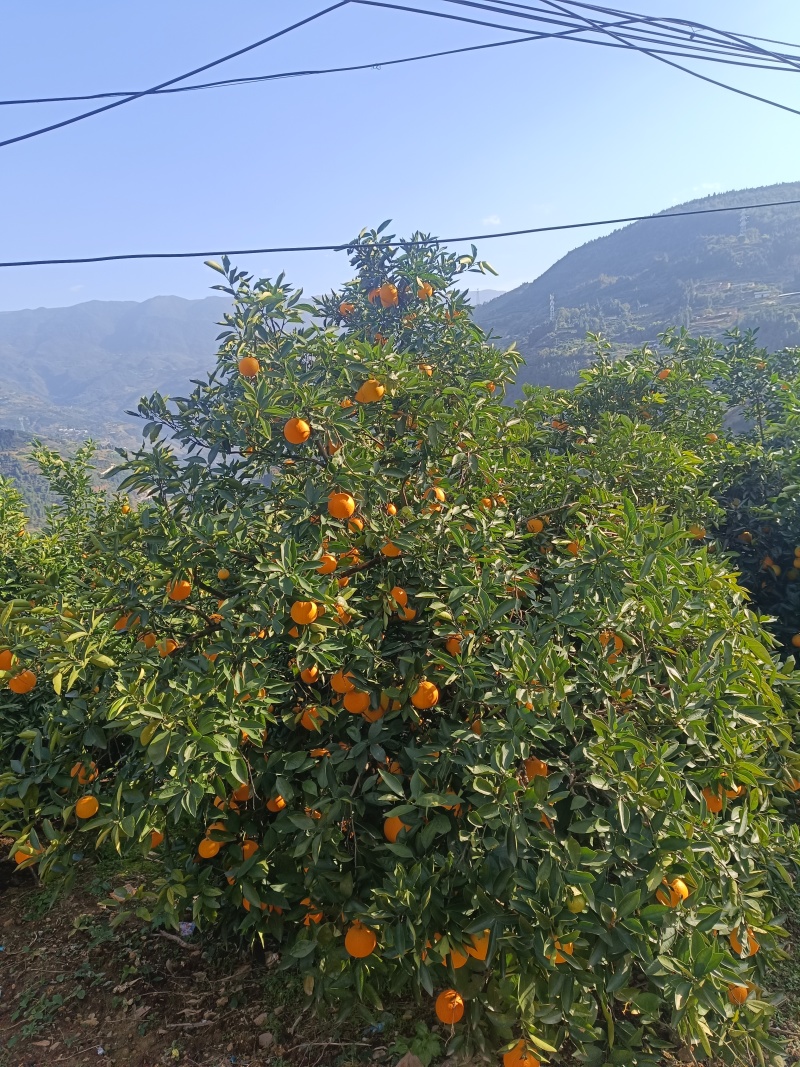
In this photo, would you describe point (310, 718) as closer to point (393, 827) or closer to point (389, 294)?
point (393, 827)

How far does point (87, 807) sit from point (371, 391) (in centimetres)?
167

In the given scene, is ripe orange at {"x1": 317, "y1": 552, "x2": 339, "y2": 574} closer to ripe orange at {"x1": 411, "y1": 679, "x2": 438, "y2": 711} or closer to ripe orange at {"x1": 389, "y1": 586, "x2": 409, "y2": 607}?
ripe orange at {"x1": 389, "y1": 586, "x2": 409, "y2": 607}

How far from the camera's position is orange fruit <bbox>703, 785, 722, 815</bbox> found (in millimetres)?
1935

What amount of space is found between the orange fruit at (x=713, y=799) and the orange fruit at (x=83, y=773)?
6.57ft

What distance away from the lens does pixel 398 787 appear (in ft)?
5.74

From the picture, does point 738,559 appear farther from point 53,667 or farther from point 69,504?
point 69,504

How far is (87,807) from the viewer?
1981 millimetres

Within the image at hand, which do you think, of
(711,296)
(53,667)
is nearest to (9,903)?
(53,667)

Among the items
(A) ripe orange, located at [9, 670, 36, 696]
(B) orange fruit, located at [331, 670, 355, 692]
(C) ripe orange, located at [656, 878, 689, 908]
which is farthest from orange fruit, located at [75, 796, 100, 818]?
(C) ripe orange, located at [656, 878, 689, 908]

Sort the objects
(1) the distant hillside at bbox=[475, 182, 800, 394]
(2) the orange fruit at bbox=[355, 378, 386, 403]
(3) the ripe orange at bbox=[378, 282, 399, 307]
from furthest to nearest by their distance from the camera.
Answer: (1) the distant hillside at bbox=[475, 182, 800, 394], (3) the ripe orange at bbox=[378, 282, 399, 307], (2) the orange fruit at bbox=[355, 378, 386, 403]

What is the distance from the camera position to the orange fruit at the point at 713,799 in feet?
6.35

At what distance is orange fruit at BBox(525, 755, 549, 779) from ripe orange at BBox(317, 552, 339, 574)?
82 centimetres

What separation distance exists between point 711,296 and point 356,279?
→ 55825 mm

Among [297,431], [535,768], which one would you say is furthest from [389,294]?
[535,768]
